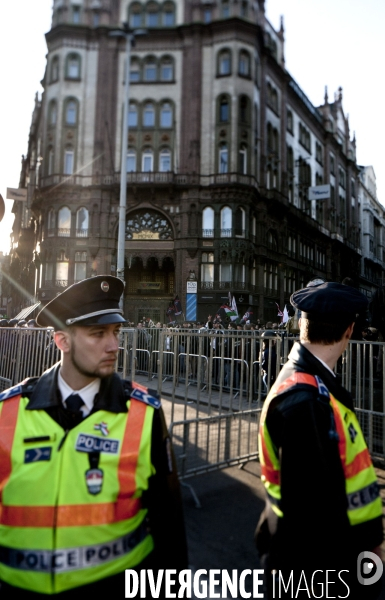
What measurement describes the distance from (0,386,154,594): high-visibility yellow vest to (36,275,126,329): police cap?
1.60ft

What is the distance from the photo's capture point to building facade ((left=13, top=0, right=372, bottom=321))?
96.8 ft

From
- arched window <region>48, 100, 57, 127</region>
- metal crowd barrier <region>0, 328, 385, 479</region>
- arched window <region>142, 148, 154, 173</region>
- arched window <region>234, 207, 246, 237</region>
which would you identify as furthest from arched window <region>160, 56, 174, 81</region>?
metal crowd barrier <region>0, 328, 385, 479</region>

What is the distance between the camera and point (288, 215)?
36531mm

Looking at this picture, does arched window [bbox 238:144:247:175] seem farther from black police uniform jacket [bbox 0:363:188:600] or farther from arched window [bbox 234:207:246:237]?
black police uniform jacket [bbox 0:363:188:600]

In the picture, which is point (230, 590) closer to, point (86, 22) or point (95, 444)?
point (95, 444)

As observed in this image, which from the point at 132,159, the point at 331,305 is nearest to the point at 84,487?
the point at 331,305

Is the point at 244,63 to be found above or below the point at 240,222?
above

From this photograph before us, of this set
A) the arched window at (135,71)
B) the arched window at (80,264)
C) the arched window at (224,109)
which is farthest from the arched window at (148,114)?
the arched window at (80,264)

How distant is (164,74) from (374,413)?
3145 centimetres

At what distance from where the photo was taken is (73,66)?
31.4 m

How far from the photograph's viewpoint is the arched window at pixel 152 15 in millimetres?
31312

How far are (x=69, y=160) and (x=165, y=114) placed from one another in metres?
7.70

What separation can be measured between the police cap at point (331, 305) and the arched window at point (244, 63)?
3236 cm

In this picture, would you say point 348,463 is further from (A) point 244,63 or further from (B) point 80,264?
(A) point 244,63
